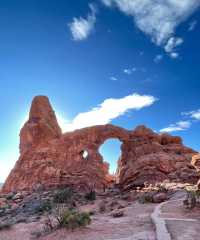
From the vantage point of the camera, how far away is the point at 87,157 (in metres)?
38.1

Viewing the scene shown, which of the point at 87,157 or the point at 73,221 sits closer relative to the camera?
the point at 73,221

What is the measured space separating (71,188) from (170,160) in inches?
477

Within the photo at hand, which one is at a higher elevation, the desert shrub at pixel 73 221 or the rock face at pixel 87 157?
the rock face at pixel 87 157

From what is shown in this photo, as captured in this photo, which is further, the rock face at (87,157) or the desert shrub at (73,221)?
the rock face at (87,157)

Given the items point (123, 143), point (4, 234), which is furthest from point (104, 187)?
point (4, 234)

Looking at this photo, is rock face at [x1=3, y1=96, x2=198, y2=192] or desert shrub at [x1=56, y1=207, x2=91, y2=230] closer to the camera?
desert shrub at [x1=56, y1=207, x2=91, y2=230]

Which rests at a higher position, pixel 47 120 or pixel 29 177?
pixel 47 120

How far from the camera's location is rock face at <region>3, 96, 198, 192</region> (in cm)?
3444

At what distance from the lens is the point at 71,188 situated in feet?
111

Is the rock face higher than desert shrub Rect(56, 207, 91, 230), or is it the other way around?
the rock face

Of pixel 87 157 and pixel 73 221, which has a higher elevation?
pixel 87 157

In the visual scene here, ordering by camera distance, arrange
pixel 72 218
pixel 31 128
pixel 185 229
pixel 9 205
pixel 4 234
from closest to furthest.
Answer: pixel 185 229 → pixel 72 218 → pixel 4 234 → pixel 9 205 → pixel 31 128

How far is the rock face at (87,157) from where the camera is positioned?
34.4 meters

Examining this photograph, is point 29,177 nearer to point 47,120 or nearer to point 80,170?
point 80,170
